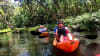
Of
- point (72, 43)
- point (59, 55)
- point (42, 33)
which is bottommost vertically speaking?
point (42, 33)

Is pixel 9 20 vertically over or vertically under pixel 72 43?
under

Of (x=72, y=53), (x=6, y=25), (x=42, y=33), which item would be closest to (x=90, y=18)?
(x=42, y=33)

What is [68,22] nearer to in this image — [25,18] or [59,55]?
[59,55]

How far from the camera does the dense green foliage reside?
60.2 ft

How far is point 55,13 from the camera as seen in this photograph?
33625 millimetres

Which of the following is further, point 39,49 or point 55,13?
point 55,13

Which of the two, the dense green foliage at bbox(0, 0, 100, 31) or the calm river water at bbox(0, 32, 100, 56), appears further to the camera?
the dense green foliage at bbox(0, 0, 100, 31)

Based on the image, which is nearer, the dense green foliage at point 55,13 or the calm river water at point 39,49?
the calm river water at point 39,49

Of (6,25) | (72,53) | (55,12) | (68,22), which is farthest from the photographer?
(6,25)

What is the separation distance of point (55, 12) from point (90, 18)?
54.6 feet

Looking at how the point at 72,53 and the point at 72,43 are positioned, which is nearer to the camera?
the point at 72,43

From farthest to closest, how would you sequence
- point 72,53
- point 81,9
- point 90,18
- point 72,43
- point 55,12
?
point 55,12 < point 81,9 < point 90,18 < point 72,53 < point 72,43

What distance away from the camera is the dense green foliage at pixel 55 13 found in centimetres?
1834

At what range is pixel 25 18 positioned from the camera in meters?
42.8
